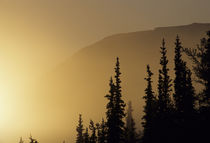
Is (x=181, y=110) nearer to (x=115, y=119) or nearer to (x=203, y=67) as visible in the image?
→ (x=115, y=119)

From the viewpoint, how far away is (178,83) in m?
39.8

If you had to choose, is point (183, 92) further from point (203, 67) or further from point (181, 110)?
point (203, 67)

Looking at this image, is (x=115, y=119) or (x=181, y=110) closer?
(x=181, y=110)

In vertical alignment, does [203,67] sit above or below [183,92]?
above

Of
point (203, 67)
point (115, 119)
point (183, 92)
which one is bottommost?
point (115, 119)

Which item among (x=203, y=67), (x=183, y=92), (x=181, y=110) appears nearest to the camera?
(x=203, y=67)

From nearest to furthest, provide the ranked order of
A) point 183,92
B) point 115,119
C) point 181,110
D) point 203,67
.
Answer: point 203,67, point 181,110, point 183,92, point 115,119

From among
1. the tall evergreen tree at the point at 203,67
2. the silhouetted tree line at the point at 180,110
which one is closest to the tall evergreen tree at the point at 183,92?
the silhouetted tree line at the point at 180,110

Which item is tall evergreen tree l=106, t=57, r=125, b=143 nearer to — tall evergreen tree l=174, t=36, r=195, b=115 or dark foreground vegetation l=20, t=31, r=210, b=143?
dark foreground vegetation l=20, t=31, r=210, b=143

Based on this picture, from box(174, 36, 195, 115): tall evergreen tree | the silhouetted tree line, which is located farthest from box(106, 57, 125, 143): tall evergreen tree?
box(174, 36, 195, 115): tall evergreen tree

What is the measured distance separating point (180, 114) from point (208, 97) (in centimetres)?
898

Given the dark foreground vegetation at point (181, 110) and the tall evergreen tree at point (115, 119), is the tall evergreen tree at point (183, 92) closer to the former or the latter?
the dark foreground vegetation at point (181, 110)

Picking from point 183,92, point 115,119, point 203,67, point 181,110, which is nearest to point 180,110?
point 181,110

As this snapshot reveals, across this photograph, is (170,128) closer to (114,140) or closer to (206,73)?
(114,140)
